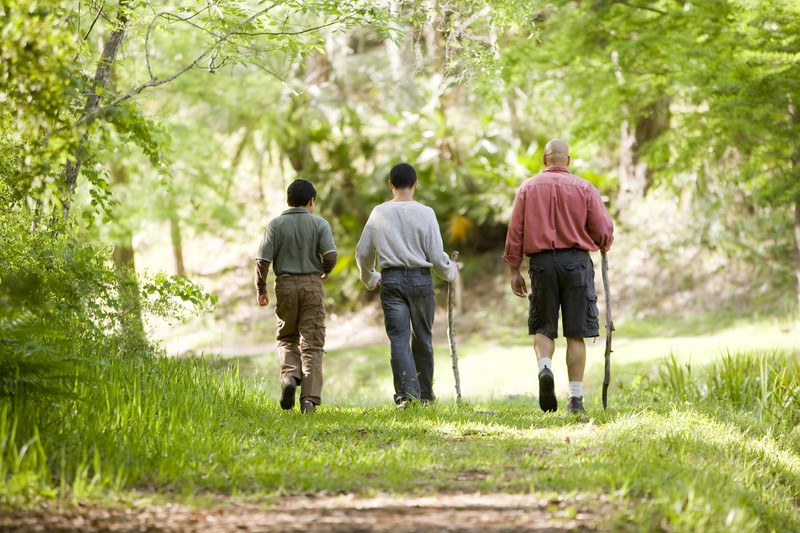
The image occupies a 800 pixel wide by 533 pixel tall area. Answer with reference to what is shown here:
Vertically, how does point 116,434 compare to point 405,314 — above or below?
below

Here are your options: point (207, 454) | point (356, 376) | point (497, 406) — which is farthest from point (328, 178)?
point (207, 454)

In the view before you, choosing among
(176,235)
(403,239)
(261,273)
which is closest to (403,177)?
(403,239)

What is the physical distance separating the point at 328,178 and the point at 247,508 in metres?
18.9

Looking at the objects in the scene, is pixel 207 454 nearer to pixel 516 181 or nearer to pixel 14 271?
pixel 14 271

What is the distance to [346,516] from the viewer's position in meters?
4.18

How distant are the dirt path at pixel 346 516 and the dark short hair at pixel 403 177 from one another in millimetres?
3636

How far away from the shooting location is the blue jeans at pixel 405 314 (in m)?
7.60

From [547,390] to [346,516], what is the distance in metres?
3.40

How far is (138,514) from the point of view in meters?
4.12

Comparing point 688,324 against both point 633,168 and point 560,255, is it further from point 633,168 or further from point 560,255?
point 560,255

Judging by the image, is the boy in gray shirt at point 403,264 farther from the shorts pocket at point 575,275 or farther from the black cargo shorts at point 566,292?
the shorts pocket at point 575,275

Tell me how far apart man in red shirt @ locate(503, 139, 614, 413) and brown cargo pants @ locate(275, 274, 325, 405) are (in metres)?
1.63

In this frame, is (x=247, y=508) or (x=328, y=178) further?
(x=328, y=178)

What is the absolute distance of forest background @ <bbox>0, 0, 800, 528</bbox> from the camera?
6730 millimetres
